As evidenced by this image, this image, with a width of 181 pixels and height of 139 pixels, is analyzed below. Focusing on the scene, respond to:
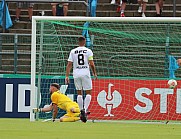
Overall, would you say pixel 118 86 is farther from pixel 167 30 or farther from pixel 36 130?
pixel 36 130

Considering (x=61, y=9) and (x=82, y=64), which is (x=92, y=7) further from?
(x=82, y=64)

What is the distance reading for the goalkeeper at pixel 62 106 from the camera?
19.8 m

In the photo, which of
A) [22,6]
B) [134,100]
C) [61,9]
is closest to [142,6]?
[61,9]

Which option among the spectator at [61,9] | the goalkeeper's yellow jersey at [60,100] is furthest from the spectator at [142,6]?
the goalkeeper's yellow jersey at [60,100]

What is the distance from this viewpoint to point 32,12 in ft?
89.4

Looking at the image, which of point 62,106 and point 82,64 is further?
point 62,106

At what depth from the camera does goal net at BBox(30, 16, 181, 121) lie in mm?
21641

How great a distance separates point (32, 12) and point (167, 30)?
6776 mm

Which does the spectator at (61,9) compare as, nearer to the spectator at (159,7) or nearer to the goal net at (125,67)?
the spectator at (159,7)

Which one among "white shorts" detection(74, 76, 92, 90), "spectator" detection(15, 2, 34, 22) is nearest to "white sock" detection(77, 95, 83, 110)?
"white shorts" detection(74, 76, 92, 90)

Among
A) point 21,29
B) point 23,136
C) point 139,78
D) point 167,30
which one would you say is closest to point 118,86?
point 139,78

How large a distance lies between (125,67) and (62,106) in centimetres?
264

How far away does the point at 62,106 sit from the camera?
2025cm

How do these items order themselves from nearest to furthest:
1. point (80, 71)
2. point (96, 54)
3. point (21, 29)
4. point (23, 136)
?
point (23, 136)
point (80, 71)
point (96, 54)
point (21, 29)
